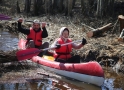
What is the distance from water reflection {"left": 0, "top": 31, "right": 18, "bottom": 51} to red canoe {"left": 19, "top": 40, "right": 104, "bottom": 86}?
3.52 meters

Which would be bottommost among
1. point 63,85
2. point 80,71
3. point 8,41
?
point 63,85

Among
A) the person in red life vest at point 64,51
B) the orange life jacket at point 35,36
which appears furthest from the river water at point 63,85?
the orange life jacket at point 35,36

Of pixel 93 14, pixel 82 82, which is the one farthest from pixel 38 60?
pixel 93 14

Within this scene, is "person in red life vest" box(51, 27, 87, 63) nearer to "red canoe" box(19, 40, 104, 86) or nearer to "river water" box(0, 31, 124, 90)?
→ "red canoe" box(19, 40, 104, 86)

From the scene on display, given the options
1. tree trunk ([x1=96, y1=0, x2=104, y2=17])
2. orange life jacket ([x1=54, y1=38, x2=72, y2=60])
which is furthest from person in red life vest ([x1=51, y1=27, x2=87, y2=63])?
tree trunk ([x1=96, y1=0, x2=104, y2=17])

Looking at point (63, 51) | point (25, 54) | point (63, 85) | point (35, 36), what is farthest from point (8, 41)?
point (63, 85)

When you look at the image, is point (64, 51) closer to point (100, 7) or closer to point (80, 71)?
point (80, 71)

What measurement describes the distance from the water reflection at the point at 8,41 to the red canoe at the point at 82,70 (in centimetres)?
352

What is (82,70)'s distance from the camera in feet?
23.3

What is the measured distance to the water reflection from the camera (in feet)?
36.2

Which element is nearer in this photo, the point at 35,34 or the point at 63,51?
the point at 63,51

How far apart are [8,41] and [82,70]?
6.22m

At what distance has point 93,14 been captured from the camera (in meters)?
16.3

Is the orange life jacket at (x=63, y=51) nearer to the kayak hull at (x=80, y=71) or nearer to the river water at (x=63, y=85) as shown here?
the kayak hull at (x=80, y=71)
